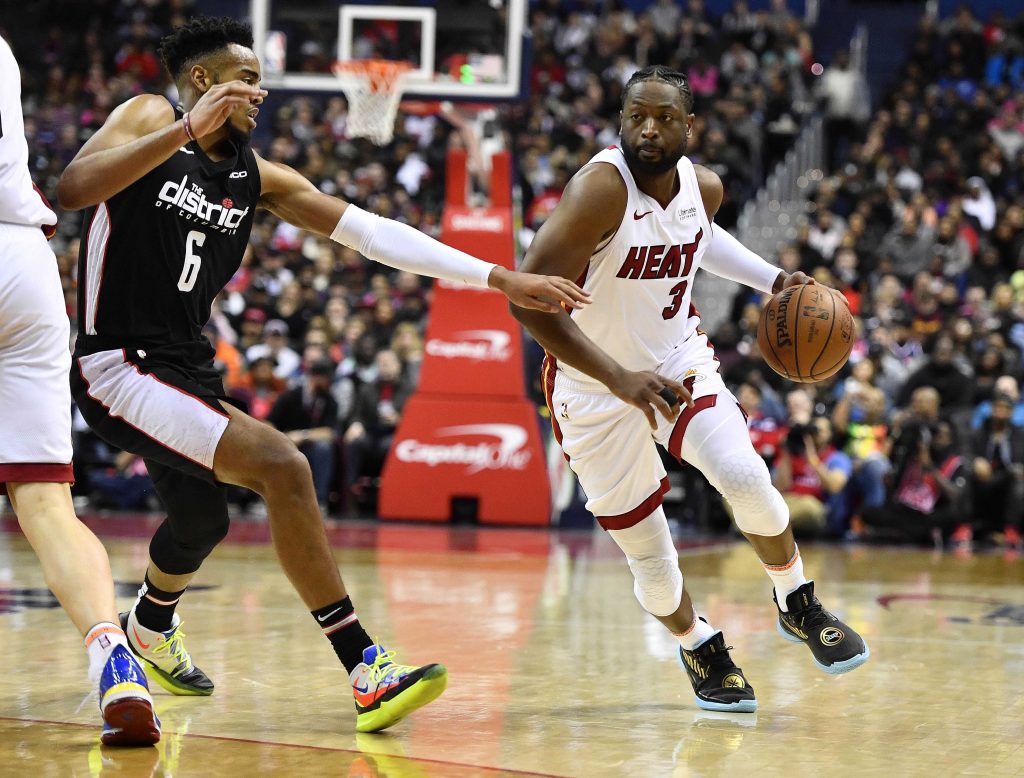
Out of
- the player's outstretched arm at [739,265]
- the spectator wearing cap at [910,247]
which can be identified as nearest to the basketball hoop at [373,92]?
the spectator wearing cap at [910,247]

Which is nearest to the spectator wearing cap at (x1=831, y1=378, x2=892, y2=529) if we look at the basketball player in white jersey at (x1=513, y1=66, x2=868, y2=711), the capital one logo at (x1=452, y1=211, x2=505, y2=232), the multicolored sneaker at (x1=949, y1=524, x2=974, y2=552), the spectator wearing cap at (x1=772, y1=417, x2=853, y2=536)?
the spectator wearing cap at (x1=772, y1=417, x2=853, y2=536)

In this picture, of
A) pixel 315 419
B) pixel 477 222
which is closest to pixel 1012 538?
pixel 477 222

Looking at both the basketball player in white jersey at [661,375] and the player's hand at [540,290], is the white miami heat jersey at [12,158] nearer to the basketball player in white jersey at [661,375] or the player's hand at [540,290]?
the player's hand at [540,290]

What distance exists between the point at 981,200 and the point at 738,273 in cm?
1236

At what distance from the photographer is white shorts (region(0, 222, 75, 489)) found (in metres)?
3.97

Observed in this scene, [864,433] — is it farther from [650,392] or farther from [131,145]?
[131,145]

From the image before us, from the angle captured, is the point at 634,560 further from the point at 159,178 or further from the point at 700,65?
the point at 700,65

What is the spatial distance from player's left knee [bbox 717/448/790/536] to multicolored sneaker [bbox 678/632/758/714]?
459 millimetres

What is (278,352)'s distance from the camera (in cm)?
1445

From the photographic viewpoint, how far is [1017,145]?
17.4 m

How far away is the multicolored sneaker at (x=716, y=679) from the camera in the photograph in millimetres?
4656

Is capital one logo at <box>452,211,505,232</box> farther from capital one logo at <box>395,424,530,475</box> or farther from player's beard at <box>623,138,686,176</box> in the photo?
player's beard at <box>623,138,686,176</box>

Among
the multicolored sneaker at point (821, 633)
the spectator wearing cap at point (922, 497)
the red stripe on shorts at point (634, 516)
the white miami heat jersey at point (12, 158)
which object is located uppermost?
the white miami heat jersey at point (12, 158)

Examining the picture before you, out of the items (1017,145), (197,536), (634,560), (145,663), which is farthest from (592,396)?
(1017,145)
